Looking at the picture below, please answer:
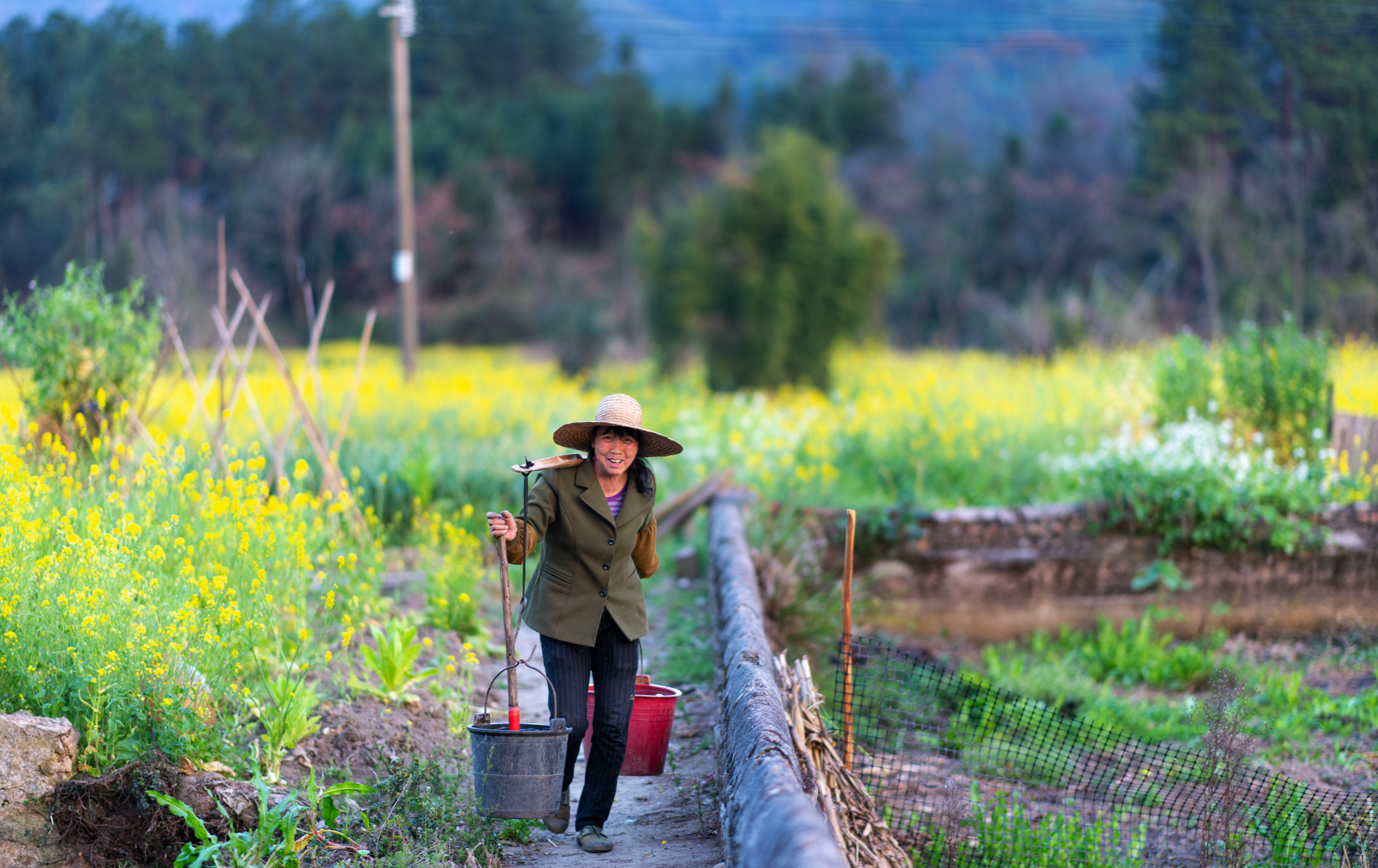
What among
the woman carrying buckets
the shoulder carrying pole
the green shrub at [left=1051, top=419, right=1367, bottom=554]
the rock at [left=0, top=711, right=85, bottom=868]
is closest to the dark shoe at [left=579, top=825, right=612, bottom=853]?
the woman carrying buckets

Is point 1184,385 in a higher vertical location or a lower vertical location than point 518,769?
higher

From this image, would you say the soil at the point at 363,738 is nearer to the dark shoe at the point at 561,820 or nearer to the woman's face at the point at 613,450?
the dark shoe at the point at 561,820

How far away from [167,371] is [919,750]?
11307 millimetres

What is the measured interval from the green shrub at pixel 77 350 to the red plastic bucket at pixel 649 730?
3.95 metres

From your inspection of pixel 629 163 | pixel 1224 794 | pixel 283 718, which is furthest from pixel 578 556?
pixel 629 163

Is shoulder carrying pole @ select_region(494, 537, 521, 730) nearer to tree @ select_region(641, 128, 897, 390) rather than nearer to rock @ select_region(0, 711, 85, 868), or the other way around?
rock @ select_region(0, 711, 85, 868)

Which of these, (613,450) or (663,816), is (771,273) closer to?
(663,816)

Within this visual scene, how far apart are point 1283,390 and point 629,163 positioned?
3153 centimetres

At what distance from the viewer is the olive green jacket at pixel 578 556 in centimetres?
386

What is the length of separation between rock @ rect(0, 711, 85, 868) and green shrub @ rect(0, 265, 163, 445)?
3448 mm

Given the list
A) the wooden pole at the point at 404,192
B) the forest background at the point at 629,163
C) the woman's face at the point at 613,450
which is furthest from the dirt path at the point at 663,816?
the wooden pole at the point at 404,192

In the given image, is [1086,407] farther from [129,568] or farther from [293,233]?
[293,233]

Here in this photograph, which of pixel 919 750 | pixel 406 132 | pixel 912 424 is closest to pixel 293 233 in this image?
pixel 406 132

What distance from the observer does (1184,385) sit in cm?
959
